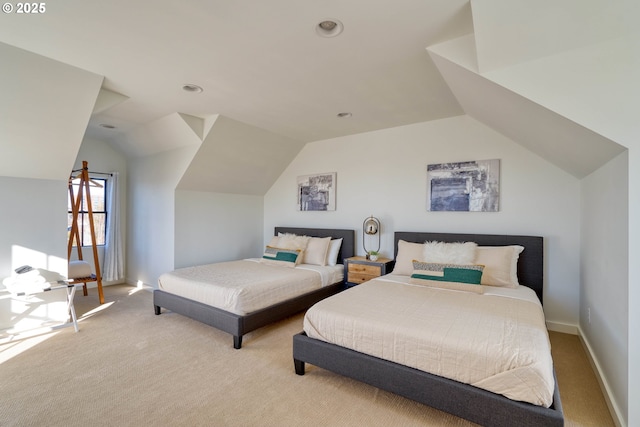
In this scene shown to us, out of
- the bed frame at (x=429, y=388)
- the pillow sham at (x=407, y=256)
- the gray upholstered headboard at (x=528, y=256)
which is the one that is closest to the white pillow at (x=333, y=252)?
the pillow sham at (x=407, y=256)

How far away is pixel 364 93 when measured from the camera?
312cm

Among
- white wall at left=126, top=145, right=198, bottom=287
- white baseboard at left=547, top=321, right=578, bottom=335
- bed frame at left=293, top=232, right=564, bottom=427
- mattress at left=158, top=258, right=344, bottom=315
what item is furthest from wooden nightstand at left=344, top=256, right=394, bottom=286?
white wall at left=126, top=145, right=198, bottom=287

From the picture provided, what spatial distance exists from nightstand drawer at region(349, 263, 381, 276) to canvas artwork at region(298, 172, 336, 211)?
1.17m

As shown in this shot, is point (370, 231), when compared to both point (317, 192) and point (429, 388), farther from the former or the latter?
point (429, 388)

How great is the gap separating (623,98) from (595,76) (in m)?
0.19

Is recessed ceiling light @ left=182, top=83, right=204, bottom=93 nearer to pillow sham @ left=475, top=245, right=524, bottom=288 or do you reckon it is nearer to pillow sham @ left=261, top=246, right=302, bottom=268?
pillow sham @ left=261, top=246, right=302, bottom=268

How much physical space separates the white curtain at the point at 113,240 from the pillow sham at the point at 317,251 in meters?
3.44

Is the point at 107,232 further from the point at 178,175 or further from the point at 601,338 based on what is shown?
the point at 601,338

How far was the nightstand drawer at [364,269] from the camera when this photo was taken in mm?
3891

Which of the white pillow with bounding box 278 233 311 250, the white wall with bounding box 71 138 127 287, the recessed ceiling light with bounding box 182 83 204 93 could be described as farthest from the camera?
the white wall with bounding box 71 138 127 287

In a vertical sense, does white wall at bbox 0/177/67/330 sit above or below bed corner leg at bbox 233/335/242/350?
above

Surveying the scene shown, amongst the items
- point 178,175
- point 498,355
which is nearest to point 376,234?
point 498,355

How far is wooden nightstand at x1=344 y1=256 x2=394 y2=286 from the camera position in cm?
388

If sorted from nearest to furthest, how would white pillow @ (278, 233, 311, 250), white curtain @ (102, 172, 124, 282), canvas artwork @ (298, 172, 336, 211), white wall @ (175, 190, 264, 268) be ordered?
white pillow @ (278, 233, 311, 250)
white wall @ (175, 190, 264, 268)
canvas artwork @ (298, 172, 336, 211)
white curtain @ (102, 172, 124, 282)
